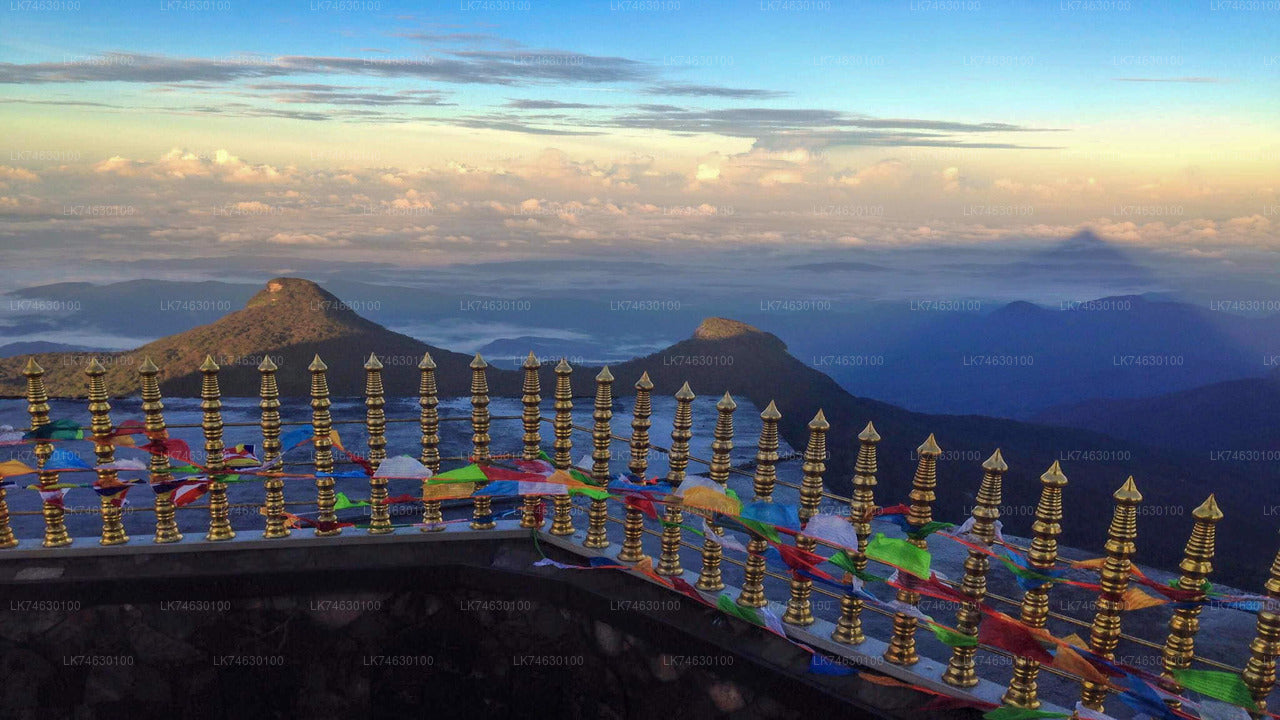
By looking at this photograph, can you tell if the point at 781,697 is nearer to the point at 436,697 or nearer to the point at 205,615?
the point at 436,697

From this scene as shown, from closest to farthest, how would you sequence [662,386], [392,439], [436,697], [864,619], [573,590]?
1. [864,619]
2. [573,590]
3. [436,697]
4. [392,439]
5. [662,386]

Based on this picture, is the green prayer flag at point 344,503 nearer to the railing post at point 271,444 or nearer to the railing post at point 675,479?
the railing post at point 271,444

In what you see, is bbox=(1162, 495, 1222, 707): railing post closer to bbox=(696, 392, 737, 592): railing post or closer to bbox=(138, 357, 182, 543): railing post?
Result: bbox=(696, 392, 737, 592): railing post

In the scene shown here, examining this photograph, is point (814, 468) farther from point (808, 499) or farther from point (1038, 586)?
point (1038, 586)

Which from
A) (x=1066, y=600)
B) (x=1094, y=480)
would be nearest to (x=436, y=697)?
(x=1066, y=600)

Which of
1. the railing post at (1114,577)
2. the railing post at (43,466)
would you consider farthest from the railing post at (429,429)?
the railing post at (1114,577)

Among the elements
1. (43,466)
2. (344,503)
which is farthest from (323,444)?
(43,466)
